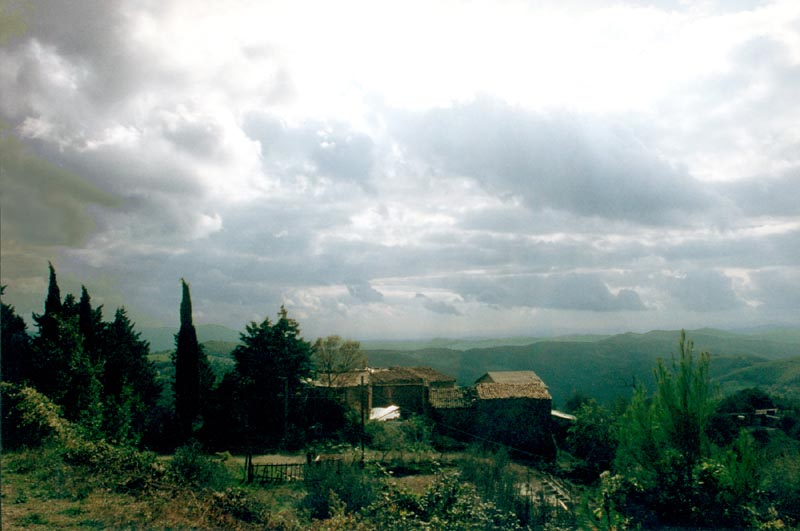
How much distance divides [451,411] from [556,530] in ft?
73.8

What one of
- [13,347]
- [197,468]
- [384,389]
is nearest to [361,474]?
[197,468]

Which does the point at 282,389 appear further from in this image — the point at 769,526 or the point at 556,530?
the point at 769,526

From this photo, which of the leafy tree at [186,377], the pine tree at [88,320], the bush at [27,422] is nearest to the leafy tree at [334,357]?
the leafy tree at [186,377]

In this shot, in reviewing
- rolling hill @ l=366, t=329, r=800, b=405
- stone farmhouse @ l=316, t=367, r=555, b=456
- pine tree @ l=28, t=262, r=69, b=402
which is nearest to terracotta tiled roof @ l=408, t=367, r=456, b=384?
stone farmhouse @ l=316, t=367, r=555, b=456

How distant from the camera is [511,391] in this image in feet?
95.7

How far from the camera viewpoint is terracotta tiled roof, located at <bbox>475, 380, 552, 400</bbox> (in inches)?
1109

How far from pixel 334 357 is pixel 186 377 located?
10691 millimetres

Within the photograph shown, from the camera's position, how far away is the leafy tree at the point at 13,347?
46.6 ft

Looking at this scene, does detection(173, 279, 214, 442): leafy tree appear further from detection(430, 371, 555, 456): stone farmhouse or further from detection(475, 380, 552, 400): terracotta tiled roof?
detection(475, 380, 552, 400): terracotta tiled roof

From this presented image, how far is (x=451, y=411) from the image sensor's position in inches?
1147

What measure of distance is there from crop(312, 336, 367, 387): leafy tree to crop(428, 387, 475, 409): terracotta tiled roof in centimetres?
632

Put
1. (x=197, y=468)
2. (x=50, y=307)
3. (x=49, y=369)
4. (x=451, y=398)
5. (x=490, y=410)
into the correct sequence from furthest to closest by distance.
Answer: (x=451, y=398)
(x=490, y=410)
(x=50, y=307)
(x=49, y=369)
(x=197, y=468)

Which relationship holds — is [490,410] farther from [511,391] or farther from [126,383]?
[126,383]

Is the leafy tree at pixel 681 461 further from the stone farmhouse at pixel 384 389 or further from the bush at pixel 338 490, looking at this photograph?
the stone farmhouse at pixel 384 389
